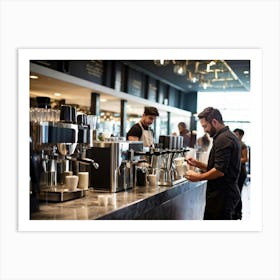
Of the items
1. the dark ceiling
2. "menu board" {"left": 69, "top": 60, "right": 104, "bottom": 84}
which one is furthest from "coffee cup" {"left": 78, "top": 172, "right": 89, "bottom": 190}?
"menu board" {"left": 69, "top": 60, "right": 104, "bottom": 84}

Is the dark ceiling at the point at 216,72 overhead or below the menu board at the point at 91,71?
below

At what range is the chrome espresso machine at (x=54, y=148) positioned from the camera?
2.24m

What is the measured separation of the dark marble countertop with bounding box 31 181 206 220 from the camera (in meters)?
2.04

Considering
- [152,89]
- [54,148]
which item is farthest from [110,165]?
[152,89]

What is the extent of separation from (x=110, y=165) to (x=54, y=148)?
0.44 m

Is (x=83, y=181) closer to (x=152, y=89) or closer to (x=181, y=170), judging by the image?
(x=181, y=170)

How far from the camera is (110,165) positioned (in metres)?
2.60

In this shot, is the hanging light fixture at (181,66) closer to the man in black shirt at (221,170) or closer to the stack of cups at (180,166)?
the man in black shirt at (221,170)

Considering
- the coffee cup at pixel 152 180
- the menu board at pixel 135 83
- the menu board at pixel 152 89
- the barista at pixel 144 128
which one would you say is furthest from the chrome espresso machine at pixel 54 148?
the menu board at pixel 152 89

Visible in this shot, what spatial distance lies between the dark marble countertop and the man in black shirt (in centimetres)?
40

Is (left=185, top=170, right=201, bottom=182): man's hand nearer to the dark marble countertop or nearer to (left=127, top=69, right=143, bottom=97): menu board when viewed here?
the dark marble countertop

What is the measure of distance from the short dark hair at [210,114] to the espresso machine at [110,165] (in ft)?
2.23
